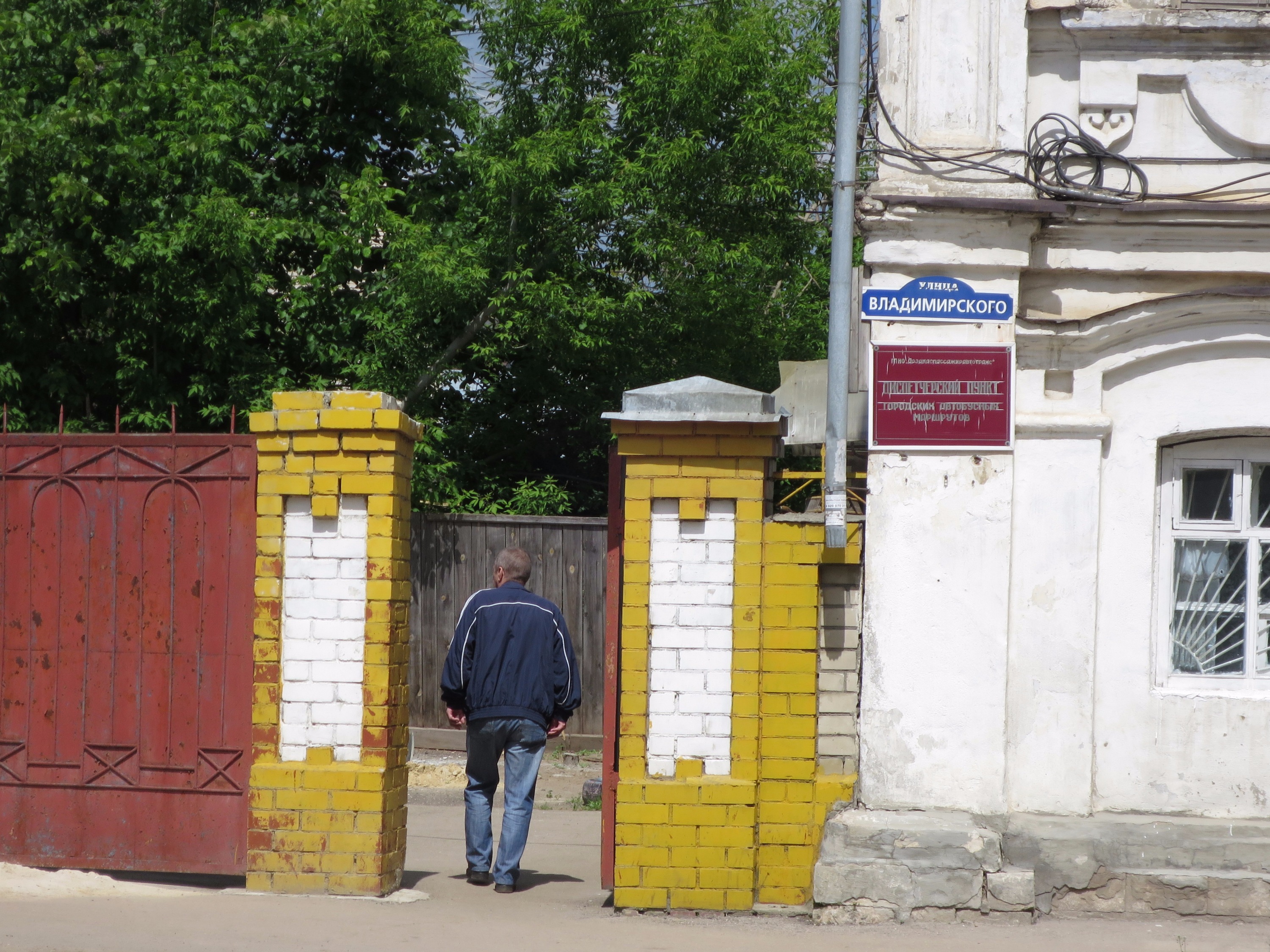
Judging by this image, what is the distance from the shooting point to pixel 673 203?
9.89 meters

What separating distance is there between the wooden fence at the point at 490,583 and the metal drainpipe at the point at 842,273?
4.41 meters

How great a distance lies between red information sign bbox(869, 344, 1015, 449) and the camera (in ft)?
16.3

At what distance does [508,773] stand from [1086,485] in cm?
277

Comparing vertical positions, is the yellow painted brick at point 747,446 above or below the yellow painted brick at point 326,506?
above

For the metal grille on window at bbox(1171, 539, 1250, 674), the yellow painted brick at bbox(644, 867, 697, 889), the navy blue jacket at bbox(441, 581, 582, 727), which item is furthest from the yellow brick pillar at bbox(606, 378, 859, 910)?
the metal grille on window at bbox(1171, 539, 1250, 674)

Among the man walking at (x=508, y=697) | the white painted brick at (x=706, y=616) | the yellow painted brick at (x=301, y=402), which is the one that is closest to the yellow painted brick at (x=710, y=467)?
the white painted brick at (x=706, y=616)

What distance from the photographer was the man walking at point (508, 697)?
546cm

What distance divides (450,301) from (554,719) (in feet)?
15.8

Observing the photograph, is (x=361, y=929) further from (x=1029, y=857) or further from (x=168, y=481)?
(x=1029, y=857)

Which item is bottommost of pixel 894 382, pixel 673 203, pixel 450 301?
pixel 894 382

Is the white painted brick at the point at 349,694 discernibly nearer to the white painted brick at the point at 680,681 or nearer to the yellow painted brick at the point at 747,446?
the white painted brick at the point at 680,681

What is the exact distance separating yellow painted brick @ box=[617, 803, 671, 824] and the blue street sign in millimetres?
2146

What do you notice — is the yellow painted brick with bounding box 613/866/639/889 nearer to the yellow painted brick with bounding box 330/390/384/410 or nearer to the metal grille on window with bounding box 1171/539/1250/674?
the yellow painted brick with bounding box 330/390/384/410

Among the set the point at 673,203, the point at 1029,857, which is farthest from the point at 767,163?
the point at 1029,857
